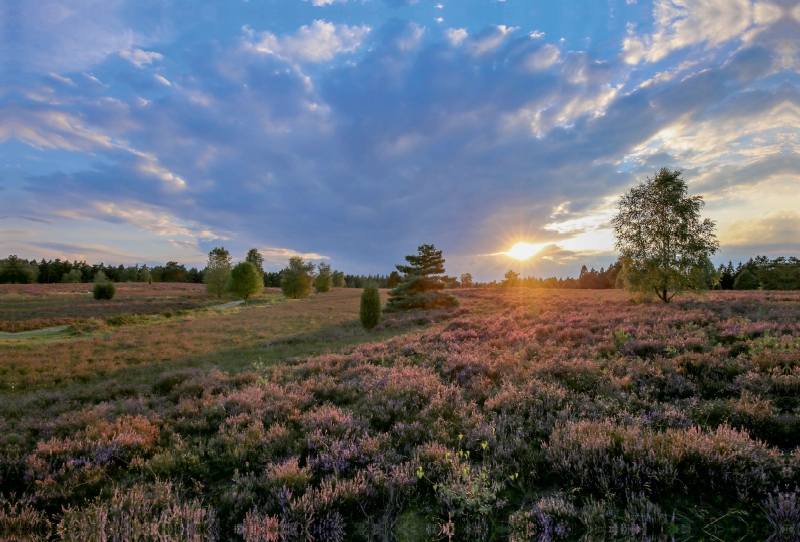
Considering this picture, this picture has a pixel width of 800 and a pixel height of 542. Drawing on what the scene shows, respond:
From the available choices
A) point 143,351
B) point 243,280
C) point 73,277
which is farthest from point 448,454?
point 73,277

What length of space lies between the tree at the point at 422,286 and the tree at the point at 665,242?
16.2 m

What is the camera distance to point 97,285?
178 feet

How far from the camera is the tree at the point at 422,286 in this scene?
34.2 meters

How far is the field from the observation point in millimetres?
3189

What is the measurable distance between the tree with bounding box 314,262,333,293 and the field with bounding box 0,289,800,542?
269 ft

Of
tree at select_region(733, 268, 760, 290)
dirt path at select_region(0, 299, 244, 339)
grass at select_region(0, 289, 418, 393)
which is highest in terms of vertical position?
tree at select_region(733, 268, 760, 290)

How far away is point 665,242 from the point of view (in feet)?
77.3

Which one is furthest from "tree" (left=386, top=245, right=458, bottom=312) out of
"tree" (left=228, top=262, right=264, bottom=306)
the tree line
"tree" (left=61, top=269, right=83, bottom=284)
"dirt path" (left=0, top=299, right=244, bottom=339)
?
"tree" (left=61, top=269, right=83, bottom=284)

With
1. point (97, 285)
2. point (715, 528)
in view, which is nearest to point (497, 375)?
point (715, 528)

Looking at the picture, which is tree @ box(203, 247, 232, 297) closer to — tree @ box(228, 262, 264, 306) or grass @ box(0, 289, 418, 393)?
tree @ box(228, 262, 264, 306)

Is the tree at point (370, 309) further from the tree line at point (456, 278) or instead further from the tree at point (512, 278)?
the tree at point (512, 278)

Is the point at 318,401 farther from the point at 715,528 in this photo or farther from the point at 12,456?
the point at 715,528

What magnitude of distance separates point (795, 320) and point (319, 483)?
16116 mm

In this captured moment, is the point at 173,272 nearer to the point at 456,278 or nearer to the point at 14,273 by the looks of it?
the point at 14,273
